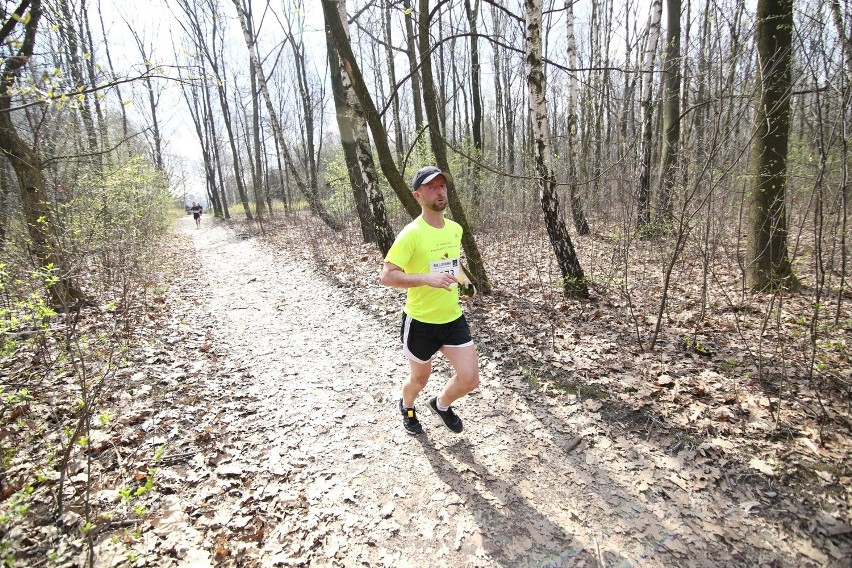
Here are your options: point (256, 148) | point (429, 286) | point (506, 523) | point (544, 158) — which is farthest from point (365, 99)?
point (256, 148)

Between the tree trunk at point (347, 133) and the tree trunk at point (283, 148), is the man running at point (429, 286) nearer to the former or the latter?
the tree trunk at point (347, 133)

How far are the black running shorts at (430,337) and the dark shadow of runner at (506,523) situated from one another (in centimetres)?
93

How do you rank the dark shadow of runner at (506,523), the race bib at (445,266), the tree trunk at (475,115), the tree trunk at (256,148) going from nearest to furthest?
the dark shadow of runner at (506,523), the race bib at (445,266), the tree trunk at (475,115), the tree trunk at (256,148)

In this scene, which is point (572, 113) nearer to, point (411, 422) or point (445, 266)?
point (445, 266)

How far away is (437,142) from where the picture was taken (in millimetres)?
6371

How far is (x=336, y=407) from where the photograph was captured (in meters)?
4.05

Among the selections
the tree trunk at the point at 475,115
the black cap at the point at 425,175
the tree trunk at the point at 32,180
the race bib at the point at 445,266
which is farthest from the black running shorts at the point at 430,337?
the tree trunk at the point at 475,115

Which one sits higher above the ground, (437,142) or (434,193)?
(437,142)

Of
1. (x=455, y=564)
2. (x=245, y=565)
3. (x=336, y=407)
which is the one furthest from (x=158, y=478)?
(x=455, y=564)

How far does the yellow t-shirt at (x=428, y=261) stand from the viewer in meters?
2.82

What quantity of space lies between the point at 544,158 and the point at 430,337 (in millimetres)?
3727

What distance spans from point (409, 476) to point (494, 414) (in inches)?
42.5

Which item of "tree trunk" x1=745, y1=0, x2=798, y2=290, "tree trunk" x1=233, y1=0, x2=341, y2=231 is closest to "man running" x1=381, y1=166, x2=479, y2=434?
"tree trunk" x1=745, y1=0, x2=798, y2=290

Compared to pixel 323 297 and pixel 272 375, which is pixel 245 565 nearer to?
pixel 272 375
